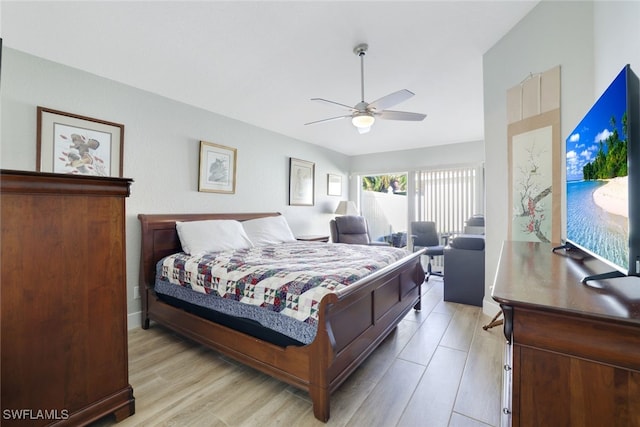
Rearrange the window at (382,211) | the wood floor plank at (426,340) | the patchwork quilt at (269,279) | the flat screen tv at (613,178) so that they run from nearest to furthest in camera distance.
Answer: the flat screen tv at (613,178)
the patchwork quilt at (269,279)
the wood floor plank at (426,340)
the window at (382,211)

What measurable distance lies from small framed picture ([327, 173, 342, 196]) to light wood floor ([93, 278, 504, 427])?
3.60 meters

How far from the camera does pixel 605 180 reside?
927mm

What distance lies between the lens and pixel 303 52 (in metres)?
2.32

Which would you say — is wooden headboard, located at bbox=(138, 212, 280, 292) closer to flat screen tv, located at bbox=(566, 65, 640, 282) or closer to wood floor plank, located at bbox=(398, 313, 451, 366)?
wood floor plank, located at bbox=(398, 313, 451, 366)

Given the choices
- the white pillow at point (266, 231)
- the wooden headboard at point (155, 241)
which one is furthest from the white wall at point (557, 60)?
the wooden headboard at point (155, 241)

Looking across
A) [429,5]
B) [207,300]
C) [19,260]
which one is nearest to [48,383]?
[19,260]

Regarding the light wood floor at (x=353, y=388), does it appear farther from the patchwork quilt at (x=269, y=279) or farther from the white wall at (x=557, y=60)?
the white wall at (x=557, y=60)

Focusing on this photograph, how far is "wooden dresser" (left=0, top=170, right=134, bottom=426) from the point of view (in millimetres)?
1143

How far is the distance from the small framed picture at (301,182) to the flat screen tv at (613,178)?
153 inches

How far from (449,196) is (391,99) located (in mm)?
3679

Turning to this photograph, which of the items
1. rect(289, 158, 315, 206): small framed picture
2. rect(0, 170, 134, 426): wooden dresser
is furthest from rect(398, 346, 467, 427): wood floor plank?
rect(289, 158, 315, 206): small framed picture

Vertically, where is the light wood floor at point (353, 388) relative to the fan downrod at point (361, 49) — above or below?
below

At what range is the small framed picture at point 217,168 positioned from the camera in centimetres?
341

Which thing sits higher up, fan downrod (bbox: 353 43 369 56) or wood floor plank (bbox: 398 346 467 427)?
fan downrod (bbox: 353 43 369 56)
